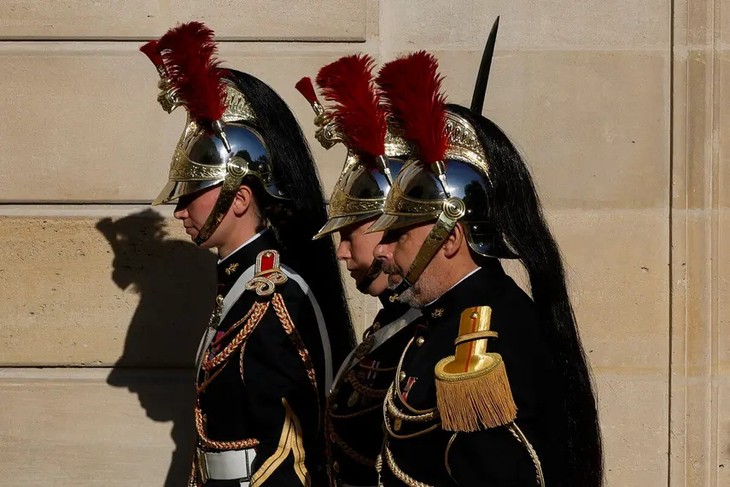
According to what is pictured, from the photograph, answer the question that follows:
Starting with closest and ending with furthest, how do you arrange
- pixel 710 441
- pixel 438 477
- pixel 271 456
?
pixel 438 477, pixel 271 456, pixel 710 441

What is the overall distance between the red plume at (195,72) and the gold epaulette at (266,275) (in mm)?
463

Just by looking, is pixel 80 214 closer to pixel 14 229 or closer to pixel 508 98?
pixel 14 229

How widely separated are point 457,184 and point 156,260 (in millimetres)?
2422

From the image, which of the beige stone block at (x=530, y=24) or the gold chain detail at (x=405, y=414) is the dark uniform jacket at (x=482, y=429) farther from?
the beige stone block at (x=530, y=24)

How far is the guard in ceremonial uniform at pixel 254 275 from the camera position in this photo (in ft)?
12.4

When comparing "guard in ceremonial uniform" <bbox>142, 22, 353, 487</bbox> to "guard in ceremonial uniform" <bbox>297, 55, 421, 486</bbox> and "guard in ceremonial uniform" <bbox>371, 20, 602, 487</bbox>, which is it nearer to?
"guard in ceremonial uniform" <bbox>297, 55, 421, 486</bbox>

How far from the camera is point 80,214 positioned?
5.14 meters

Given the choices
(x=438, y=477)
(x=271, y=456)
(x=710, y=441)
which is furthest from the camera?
(x=710, y=441)

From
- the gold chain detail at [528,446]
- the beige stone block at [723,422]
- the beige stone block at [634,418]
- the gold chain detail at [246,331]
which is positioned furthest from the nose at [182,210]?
the beige stone block at [723,422]

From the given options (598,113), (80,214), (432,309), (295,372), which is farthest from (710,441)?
(80,214)

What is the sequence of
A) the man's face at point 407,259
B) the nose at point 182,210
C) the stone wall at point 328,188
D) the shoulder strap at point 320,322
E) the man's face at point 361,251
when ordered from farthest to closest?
1. the stone wall at point 328,188
2. the nose at point 182,210
3. the shoulder strap at point 320,322
4. the man's face at point 361,251
5. the man's face at point 407,259

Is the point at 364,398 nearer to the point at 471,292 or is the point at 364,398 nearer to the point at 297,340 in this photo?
the point at 297,340

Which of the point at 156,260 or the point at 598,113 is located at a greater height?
the point at 598,113

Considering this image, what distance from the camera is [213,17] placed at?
507 centimetres
